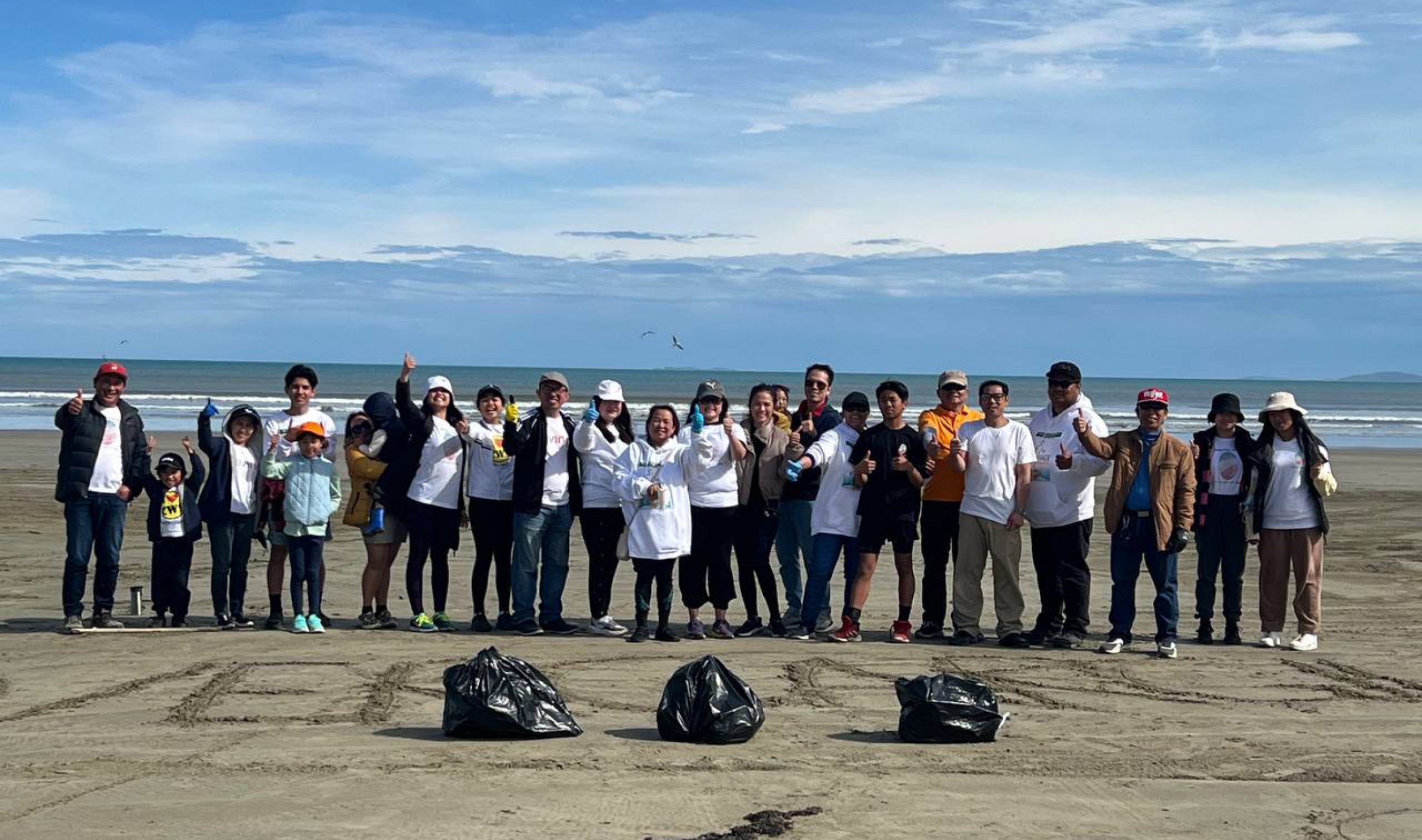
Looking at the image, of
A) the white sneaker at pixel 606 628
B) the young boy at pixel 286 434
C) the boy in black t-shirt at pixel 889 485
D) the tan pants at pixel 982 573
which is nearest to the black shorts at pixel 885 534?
the boy in black t-shirt at pixel 889 485

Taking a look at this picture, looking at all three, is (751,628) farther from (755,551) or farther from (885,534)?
(885,534)

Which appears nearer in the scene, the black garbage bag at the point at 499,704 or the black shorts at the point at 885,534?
the black garbage bag at the point at 499,704

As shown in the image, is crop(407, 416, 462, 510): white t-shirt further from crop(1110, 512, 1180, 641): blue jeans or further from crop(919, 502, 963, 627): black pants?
crop(1110, 512, 1180, 641): blue jeans

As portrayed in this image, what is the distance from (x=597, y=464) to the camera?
972cm

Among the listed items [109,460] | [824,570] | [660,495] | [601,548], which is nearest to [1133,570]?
[824,570]

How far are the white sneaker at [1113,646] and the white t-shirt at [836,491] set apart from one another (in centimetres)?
181

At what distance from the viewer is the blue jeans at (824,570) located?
9.66m

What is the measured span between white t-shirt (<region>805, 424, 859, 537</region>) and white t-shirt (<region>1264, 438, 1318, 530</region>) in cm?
284

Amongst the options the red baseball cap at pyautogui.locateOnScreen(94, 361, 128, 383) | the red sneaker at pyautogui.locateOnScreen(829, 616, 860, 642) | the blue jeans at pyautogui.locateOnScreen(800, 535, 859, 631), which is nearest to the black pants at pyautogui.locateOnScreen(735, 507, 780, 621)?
the blue jeans at pyautogui.locateOnScreen(800, 535, 859, 631)

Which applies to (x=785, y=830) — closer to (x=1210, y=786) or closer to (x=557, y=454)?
(x=1210, y=786)

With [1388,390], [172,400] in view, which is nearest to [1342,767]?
[172,400]

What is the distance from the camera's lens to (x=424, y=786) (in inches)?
235

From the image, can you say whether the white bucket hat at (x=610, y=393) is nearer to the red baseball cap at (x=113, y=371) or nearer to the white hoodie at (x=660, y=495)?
the white hoodie at (x=660, y=495)

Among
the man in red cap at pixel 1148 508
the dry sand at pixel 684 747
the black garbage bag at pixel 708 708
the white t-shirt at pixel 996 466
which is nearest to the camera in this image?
the dry sand at pixel 684 747
